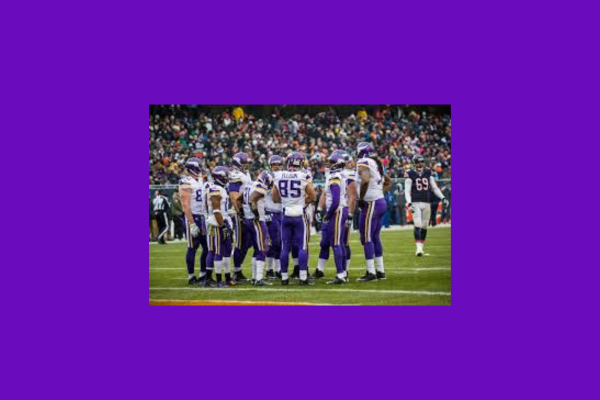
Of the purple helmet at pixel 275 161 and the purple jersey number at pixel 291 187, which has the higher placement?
the purple helmet at pixel 275 161

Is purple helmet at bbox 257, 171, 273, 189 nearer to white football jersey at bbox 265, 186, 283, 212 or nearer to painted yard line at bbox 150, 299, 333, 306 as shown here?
white football jersey at bbox 265, 186, 283, 212

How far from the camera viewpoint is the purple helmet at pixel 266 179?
11484 mm

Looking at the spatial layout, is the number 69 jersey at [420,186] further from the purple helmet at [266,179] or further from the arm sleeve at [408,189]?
the purple helmet at [266,179]

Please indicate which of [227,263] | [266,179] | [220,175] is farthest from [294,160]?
[227,263]

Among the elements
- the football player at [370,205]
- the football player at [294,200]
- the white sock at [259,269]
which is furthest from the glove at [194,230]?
the football player at [370,205]

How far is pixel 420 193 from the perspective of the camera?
1482 centimetres

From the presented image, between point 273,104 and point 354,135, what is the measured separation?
3.83 meters

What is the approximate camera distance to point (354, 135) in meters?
13.9

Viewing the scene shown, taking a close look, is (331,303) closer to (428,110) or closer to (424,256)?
(428,110)

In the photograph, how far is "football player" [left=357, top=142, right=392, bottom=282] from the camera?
11.2 metres

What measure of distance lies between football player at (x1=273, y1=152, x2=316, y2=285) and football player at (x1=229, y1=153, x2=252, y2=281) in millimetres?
553

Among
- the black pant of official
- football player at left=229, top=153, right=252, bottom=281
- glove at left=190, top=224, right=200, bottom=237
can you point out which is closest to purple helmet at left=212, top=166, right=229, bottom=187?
football player at left=229, top=153, right=252, bottom=281

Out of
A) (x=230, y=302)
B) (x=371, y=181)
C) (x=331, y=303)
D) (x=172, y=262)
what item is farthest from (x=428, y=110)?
(x=172, y=262)

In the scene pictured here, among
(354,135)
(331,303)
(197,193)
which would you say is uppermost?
(354,135)
